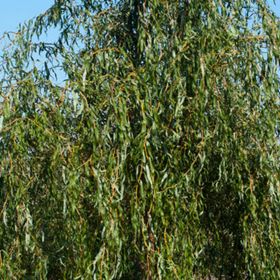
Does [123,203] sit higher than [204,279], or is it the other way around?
[123,203]

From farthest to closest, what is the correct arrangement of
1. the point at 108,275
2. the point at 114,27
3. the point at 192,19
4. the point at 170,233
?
the point at 114,27 < the point at 192,19 < the point at 170,233 < the point at 108,275

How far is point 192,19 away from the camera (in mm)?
3957

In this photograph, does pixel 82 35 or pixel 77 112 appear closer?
pixel 77 112

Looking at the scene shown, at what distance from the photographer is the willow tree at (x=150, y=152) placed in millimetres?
3355

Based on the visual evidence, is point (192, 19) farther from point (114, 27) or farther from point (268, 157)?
point (268, 157)

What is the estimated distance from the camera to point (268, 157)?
3.76m

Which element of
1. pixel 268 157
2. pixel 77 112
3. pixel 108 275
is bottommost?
pixel 108 275

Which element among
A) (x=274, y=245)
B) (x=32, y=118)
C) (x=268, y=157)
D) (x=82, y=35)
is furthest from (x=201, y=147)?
(x=82, y=35)

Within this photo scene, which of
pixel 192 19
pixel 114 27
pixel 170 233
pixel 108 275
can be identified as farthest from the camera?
pixel 114 27

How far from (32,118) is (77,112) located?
240 millimetres

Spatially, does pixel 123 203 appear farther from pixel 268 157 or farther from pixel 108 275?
pixel 268 157

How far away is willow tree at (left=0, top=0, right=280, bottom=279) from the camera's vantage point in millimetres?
3355

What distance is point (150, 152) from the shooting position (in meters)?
3.45

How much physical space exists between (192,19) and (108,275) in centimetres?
163
